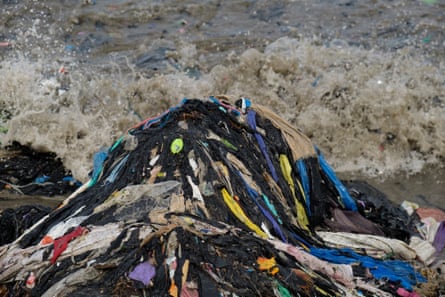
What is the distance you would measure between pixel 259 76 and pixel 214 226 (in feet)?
15.4

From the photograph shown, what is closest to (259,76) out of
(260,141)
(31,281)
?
(260,141)

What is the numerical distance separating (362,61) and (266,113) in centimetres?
430

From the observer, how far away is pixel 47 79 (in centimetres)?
657

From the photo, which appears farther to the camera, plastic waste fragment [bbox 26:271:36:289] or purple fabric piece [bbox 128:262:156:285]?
plastic waste fragment [bbox 26:271:36:289]

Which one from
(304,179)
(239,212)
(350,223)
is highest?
(239,212)

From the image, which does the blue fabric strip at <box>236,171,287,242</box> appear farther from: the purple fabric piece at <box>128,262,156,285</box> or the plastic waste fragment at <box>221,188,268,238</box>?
the purple fabric piece at <box>128,262,156,285</box>

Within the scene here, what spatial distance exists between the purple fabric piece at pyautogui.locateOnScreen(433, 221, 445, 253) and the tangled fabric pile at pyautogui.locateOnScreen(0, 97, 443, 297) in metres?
0.05

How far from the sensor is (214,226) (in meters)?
2.26

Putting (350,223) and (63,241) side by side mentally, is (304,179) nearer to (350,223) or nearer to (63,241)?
(350,223)

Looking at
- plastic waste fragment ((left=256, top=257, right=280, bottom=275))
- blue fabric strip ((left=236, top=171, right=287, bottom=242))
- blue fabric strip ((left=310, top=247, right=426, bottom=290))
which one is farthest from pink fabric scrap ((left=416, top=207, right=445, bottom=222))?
plastic waste fragment ((left=256, top=257, right=280, bottom=275))

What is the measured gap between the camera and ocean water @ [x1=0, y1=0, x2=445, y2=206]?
570cm

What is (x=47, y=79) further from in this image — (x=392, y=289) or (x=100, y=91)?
(x=392, y=289)

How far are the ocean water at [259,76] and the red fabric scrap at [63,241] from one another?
2.14 metres

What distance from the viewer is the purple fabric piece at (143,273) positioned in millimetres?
1974
